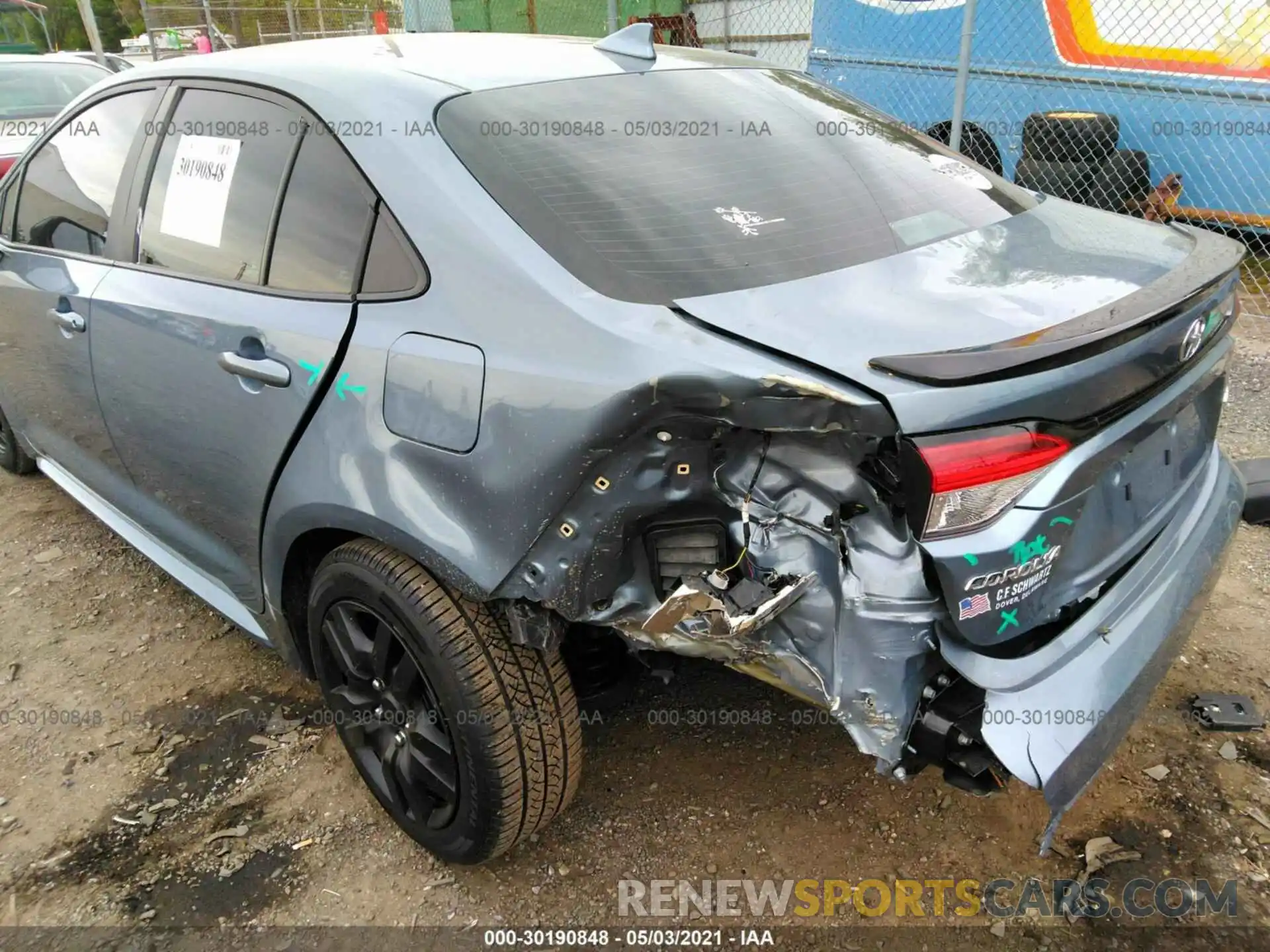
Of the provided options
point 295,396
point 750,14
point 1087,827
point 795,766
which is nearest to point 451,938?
point 795,766

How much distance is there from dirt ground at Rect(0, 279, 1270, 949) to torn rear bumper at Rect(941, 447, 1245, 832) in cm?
55

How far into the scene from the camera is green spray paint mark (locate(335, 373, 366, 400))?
6.12 ft

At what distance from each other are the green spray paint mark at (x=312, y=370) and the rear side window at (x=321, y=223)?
0.57 ft

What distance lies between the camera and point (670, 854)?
2154 millimetres

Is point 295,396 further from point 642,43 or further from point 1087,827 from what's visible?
point 1087,827

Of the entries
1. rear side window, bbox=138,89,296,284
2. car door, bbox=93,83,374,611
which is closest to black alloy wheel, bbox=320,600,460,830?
car door, bbox=93,83,374,611

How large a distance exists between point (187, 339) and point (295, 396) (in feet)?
1.67

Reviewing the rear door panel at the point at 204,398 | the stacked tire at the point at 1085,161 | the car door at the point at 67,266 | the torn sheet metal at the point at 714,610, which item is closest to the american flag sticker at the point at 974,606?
the torn sheet metal at the point at 714,610

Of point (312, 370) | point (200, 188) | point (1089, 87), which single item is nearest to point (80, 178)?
point (200, 188)

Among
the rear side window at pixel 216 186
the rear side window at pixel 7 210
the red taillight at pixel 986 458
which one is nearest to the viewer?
the red taillight at pixel 986 458

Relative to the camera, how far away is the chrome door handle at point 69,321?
2.68 meters

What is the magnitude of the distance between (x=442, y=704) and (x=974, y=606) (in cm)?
108

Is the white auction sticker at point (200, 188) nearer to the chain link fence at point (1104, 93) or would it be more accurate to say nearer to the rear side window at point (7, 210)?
the rear side window at point (7, 210)

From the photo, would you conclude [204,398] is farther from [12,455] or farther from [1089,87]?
[1089,87]
